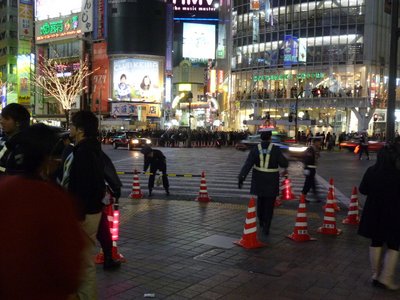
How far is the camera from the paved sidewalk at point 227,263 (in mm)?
5305

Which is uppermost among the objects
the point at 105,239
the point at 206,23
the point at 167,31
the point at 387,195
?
the point at 206,23

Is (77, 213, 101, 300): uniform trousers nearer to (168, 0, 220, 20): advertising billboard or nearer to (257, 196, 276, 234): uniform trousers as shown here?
(257, 196, 276, 234): uniform trousers

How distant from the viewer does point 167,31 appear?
65500 mm

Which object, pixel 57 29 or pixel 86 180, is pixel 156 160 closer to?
pixel 86 180

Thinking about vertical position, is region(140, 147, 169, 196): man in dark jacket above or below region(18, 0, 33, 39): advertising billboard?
below

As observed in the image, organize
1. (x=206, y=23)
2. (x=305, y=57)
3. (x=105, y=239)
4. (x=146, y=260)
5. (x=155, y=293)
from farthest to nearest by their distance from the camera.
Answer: (x=206, y=23)
(x=305, y=57)
(x=146, y=260)
(x=105, y=239)
(x=155, y=293)

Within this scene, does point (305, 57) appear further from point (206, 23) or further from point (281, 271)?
point (281, 271)

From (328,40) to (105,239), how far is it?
54550 mm

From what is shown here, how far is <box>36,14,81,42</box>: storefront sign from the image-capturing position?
216 feet

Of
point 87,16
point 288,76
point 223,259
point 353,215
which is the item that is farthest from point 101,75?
point 223,259

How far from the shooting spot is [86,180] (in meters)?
4.21

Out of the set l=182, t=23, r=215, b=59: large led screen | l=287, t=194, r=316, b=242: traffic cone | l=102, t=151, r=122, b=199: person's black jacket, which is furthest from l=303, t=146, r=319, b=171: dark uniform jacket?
l=182, t=23, r=215, b=59: large led screen

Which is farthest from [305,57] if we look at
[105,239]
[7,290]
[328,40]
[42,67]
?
[7,290]

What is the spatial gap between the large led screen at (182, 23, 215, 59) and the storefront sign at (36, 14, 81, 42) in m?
29.4
